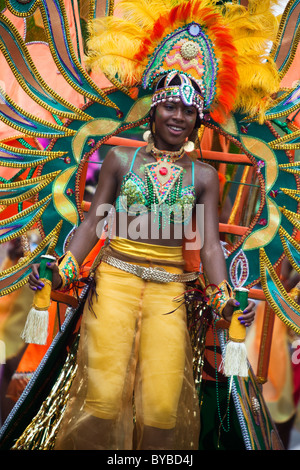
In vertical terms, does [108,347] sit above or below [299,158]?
below

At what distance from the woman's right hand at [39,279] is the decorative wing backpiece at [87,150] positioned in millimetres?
548

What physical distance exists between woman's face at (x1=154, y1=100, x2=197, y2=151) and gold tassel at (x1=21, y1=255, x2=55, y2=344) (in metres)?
0.91

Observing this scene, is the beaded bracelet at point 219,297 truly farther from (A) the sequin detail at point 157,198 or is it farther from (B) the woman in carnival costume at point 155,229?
(A) the sequin detail at point 157,198

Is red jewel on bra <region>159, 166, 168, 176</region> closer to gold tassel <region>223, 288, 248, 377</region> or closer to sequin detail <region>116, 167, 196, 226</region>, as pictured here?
sequin detail <region>116, 167, 196, 226</region>

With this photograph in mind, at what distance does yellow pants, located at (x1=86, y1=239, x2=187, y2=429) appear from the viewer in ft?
8.79

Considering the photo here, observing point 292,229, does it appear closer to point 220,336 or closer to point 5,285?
point 220,336

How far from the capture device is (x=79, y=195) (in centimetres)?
337

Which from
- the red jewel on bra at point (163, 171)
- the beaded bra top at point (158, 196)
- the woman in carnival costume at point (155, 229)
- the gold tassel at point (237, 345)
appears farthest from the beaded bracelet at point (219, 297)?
the red jewel on bra at point (163, 171)

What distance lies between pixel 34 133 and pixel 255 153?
126 centimetres

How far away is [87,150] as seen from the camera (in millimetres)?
3344

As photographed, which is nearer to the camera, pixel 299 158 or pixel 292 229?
pixel 292 229

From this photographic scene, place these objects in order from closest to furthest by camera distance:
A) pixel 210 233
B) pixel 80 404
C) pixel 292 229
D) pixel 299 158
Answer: pixel 80 404 → pixel 210 233 → pixel 292 229 → pixel 299 158

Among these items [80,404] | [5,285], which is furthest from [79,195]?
[80,404]

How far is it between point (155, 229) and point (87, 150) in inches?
27.2
